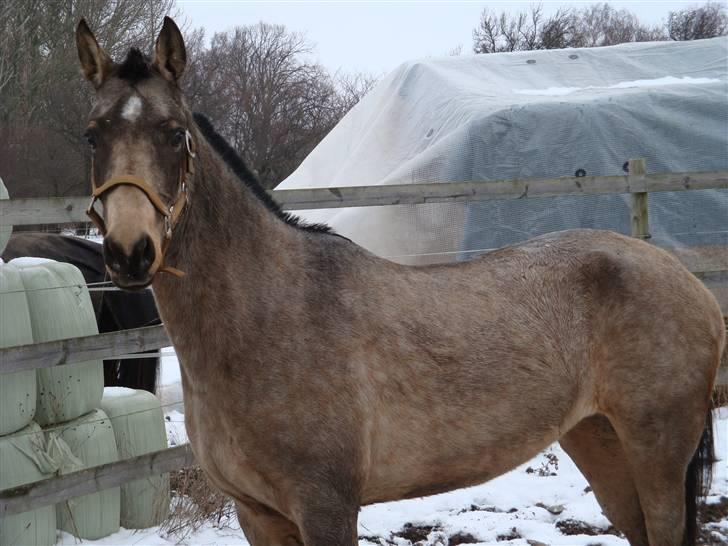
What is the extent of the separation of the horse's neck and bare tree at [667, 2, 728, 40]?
31.9 m

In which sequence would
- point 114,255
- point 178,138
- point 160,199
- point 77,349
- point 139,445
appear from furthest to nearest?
point 139,445
point 77,349
point 178,138
point 160,199
point 114,255

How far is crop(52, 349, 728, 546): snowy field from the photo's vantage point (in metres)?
4.30

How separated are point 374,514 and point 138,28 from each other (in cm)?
2469

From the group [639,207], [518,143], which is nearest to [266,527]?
[639,207]

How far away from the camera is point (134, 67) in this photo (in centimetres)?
245

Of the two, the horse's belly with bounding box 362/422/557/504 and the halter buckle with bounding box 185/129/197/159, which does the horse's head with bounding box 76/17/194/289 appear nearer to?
the halter buckle with bounding box 185/129/197/159

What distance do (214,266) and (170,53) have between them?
2.19 ft

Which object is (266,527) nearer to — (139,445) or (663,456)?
(663,456)

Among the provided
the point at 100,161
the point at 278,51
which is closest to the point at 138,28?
the point at 278,51

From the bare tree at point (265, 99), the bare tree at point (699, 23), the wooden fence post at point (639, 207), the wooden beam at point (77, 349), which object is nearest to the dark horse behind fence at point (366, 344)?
the wooden beam at point (77, 349)

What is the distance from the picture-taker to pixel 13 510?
360cm

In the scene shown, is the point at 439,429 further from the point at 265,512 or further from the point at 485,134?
the point at 485,134

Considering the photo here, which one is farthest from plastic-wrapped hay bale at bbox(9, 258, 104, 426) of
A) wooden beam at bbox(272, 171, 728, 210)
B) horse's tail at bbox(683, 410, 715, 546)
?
horse's tail at bbox(683, 410, 715, 546)

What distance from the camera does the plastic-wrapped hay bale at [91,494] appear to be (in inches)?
163
